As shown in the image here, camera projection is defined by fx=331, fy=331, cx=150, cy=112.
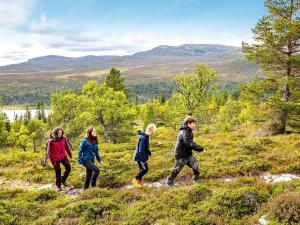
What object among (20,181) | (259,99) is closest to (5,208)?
(20,181)

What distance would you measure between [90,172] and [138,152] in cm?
221

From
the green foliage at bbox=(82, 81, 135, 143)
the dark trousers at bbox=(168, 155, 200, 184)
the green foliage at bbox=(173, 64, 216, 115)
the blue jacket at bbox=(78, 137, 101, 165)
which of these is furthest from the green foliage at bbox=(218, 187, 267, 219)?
the green foliage at bbox=(173, 64, 216, 115)

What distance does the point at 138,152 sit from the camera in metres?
14.0

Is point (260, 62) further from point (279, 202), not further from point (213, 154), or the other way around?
point (279, 202)

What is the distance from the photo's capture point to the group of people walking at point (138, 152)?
1264 centimetres

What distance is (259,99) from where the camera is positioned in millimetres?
28328

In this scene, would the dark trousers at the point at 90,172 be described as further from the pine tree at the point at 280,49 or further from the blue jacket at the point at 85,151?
the pine tree at the point at 280,49

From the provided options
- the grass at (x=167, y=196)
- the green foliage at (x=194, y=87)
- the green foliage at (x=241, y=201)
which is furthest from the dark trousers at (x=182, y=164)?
the green foliage at (x=194, y=87)

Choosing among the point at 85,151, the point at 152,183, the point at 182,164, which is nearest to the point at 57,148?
the point at 85,151

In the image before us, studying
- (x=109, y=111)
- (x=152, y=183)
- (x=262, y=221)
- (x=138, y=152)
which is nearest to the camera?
(x=262, y=221)

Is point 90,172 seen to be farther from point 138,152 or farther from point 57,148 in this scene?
point 138,152

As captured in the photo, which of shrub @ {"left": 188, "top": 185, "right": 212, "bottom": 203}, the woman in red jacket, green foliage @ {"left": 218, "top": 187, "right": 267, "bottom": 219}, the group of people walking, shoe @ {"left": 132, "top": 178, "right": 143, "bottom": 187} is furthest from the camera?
the woman in red jacket

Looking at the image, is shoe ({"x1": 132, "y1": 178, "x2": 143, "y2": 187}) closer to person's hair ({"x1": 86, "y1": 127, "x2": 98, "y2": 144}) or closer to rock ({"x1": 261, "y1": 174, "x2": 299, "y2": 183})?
person's hair ({"x1": 86, "y1": 127, "x2": 98, "y2": 144})

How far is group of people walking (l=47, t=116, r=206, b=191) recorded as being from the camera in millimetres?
12641
